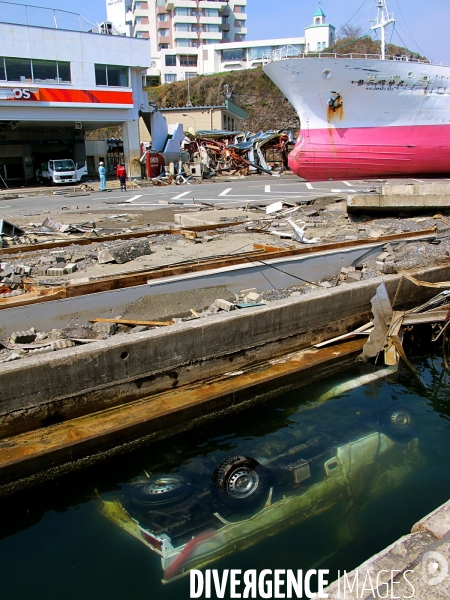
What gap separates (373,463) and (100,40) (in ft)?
121

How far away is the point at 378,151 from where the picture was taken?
92.4ft

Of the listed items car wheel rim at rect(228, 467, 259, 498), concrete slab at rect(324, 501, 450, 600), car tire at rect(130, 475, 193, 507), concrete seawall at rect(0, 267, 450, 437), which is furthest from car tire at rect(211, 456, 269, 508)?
concrete slab at rect(324, 501, 450, 600)

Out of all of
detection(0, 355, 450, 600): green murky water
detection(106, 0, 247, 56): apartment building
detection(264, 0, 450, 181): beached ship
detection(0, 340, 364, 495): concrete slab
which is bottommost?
detection(0, 355, 450, 600): green murky water

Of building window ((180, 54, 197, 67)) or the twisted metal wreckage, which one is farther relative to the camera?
building window ((180, 54, 197, 67))

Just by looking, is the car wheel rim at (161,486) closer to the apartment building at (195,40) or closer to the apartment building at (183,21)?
the apartment building at (195,40)

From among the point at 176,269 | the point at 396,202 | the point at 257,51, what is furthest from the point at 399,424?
the point at 257,51

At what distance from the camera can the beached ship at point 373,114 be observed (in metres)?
27.6

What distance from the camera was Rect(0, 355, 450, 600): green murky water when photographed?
456 centimetres

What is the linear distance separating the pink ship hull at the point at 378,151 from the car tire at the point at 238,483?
2563cm

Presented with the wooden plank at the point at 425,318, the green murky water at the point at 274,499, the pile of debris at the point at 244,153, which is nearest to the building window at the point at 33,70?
the pile of debris at the point at 244,153

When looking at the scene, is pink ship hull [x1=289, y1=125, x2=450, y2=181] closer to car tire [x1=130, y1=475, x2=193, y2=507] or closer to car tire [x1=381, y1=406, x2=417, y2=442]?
car tire [x1=381, y1=406, x2=417, y2=442]

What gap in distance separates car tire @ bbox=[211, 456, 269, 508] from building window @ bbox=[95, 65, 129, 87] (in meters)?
35.8

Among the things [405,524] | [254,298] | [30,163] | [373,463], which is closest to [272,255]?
[254,298]

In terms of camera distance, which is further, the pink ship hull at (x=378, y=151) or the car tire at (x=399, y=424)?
the pink ship hull at (x=378, y=151)
